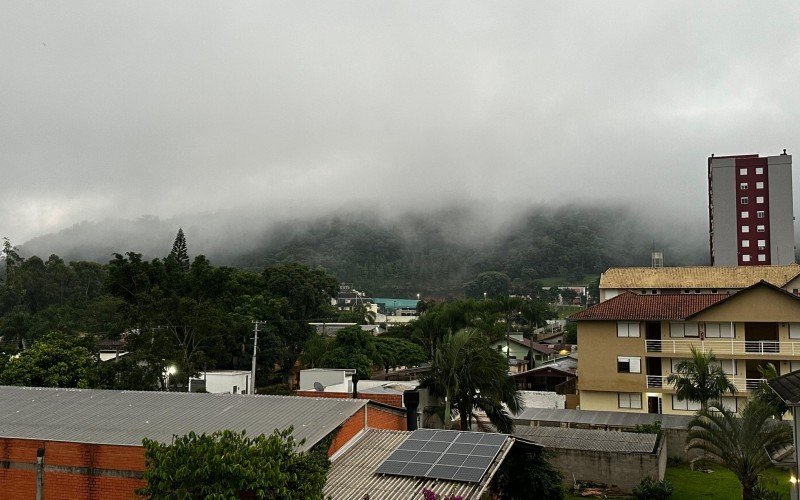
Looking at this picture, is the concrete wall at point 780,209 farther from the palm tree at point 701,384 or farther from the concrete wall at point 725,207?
the palm tree at point 701,384

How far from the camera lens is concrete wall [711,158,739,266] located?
95.5 m

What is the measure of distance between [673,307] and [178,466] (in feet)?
121

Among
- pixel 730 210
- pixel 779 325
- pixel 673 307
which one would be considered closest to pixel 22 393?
pixel 673 307

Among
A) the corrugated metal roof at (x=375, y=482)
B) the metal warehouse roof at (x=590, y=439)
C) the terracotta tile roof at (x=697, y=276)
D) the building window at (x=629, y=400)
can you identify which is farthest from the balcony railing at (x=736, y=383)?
the corrugated metal roof at (x=375, y=482)

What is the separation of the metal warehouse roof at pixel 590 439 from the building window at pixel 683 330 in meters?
14.2

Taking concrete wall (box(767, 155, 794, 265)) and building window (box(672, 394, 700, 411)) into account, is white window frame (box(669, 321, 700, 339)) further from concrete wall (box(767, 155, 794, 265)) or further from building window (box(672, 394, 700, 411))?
concrete wall (box(767, 155, 794, 265))

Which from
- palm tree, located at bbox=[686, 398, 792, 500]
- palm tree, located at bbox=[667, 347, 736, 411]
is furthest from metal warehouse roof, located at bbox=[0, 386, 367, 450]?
palm tree, located at bbox=[667, 347, 736, 411]

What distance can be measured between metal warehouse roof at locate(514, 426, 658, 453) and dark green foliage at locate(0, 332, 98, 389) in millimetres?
23703

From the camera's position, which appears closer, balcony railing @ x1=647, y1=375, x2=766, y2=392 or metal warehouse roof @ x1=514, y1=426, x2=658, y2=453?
metal warehouse roof @ x1=514, y1=426, x2=658, y2=453

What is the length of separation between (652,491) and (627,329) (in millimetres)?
19785

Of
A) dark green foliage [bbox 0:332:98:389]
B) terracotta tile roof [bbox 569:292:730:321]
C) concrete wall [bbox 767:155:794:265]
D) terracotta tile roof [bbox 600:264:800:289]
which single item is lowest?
dark green foliage [bbox 0:332:98:389]

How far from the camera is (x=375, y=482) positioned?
14.0 m

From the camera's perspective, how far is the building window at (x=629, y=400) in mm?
41000

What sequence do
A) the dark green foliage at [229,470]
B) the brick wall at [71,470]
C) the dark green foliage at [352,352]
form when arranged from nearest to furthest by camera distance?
the dark green foliage at [229,470] → the brick wall at [71,470] → the dark green foliage at [352,352]
